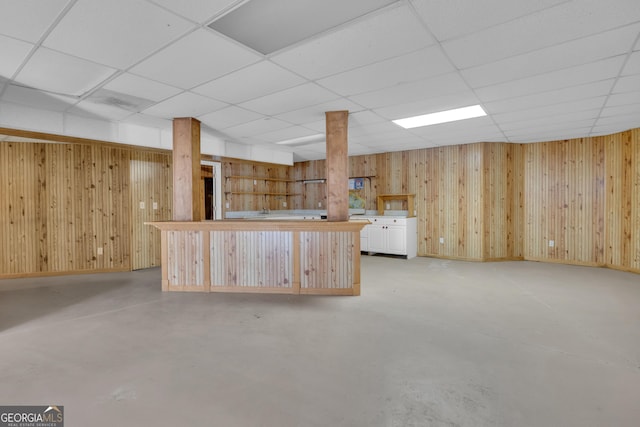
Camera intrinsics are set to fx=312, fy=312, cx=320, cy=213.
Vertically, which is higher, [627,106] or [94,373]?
[627,106]

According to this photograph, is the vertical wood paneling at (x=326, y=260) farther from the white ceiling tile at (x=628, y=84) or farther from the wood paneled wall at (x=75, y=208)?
the wood paneled wall at (x=75, y=208)

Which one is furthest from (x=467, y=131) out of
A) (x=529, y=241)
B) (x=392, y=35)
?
(x=392, y=35)

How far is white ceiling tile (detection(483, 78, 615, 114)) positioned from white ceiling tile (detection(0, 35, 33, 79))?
4.44 metres

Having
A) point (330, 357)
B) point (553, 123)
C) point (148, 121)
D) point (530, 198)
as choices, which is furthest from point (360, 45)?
point (530, 198)

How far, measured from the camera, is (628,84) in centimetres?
316

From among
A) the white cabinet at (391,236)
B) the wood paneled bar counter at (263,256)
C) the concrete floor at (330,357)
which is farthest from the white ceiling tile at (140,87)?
the white cabinet at (391,236)

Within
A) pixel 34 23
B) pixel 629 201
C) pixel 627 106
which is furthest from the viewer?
pixel 629 201

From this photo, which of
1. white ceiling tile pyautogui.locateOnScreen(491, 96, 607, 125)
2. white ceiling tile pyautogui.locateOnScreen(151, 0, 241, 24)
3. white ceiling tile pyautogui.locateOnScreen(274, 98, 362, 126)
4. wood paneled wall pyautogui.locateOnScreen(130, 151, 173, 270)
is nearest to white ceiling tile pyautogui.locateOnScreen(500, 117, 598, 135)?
white ceiling tile pyautogui.locateOnScreen(491, 96, 607, 125)

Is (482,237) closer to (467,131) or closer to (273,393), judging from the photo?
(467,131)

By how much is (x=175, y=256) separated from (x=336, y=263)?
85.9 inches

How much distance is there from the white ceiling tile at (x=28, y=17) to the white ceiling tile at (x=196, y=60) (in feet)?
2.12

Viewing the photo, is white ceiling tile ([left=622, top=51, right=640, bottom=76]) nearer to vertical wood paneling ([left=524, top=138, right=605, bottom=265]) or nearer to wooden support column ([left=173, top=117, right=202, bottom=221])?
vertical wood paneling ([left=524, top=138, right=605, bottom=265])

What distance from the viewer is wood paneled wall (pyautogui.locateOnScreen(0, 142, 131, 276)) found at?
16.5 feet

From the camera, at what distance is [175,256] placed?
166 inches
